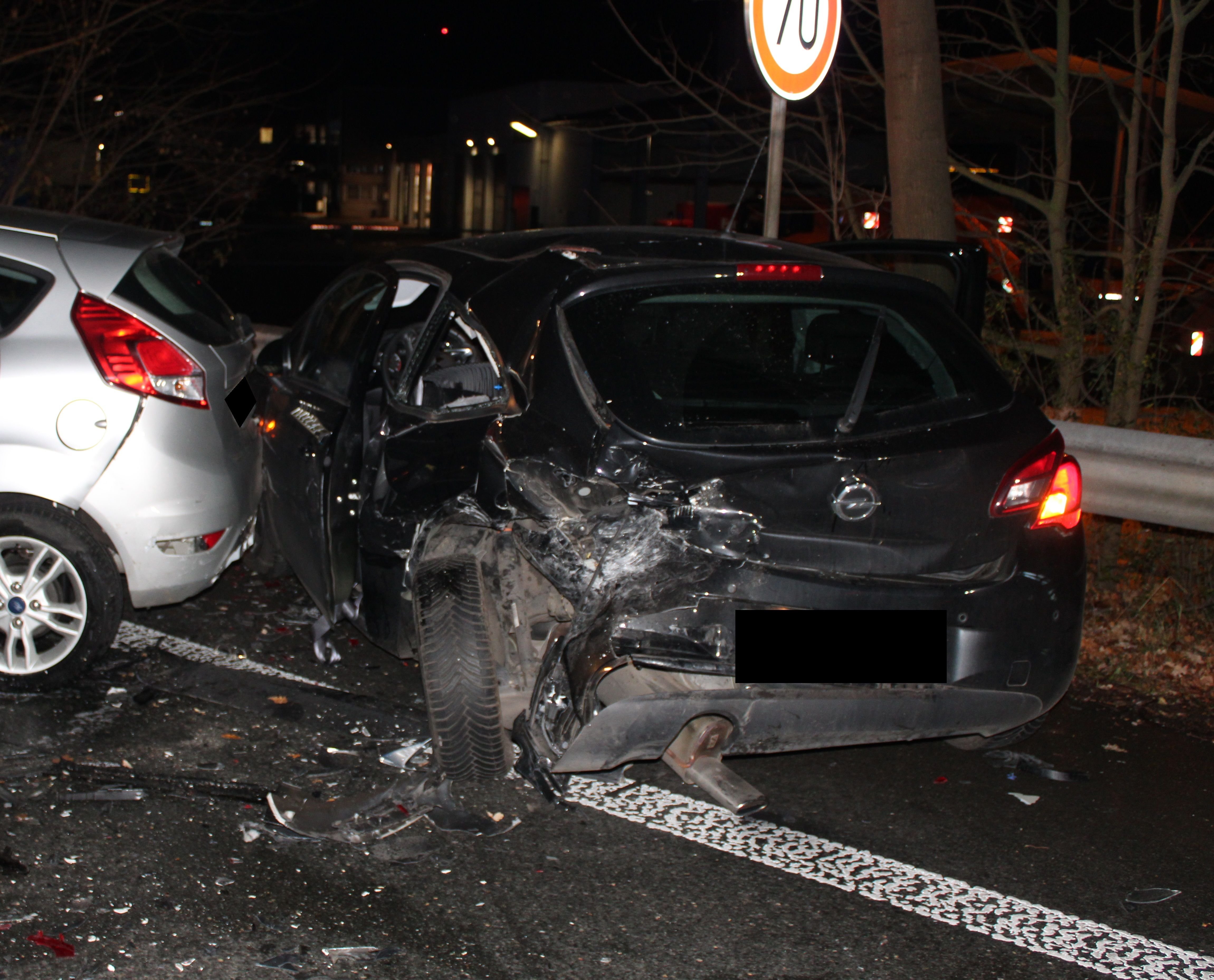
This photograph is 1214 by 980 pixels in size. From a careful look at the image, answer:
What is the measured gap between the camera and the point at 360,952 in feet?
9.43

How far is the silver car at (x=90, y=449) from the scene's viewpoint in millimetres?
4266

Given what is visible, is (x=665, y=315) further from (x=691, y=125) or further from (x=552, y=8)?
(x=552, y=8)

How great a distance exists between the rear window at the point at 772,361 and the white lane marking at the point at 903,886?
45.7 inches

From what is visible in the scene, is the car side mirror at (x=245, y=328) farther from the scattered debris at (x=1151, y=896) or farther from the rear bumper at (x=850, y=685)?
the scattered debris at (x=1151, y=896)

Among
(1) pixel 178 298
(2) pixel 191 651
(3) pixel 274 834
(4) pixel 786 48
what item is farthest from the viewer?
(4) pixel 786 48

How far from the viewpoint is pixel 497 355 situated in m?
3.80

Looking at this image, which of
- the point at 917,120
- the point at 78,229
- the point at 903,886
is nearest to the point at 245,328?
the point at 78,229

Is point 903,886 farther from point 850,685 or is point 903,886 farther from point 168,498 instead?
point 168,498

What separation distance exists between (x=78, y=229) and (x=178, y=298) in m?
0.44

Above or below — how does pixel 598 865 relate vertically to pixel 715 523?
below

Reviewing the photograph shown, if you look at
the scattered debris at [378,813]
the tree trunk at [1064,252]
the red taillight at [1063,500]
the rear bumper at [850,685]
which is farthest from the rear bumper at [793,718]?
the tree trunk at [1064,252]

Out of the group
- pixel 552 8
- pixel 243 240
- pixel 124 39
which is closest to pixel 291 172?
pixel 124 39

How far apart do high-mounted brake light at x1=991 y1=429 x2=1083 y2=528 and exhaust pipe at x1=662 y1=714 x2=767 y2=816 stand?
1.01 m

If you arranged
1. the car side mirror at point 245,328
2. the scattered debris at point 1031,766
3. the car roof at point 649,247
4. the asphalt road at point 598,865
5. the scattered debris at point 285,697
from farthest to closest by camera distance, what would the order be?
the car side mirror at point 245,328 < the scattered debris at point 285,697 < the scattered debris at point 1031,766 < the car roof at point 649,247 < the asphalt road at point 598,865
